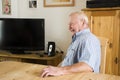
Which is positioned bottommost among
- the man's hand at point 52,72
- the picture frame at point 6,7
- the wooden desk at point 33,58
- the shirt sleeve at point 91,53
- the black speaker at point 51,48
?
the wooden desk at point 33,58

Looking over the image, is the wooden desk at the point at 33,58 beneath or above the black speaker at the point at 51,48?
beneath

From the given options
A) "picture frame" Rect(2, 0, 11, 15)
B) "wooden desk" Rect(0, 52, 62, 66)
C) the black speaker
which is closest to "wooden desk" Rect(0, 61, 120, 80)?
"wooden desk" Rect(0, 52, 62, 66)

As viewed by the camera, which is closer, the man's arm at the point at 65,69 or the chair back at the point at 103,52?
the man's arm at the point at 65,69

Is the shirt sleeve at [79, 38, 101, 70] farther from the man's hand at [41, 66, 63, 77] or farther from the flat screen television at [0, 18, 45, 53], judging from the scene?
the flat screen television at [0, 18, 45, 53]

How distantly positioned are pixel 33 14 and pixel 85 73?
7.73 feet

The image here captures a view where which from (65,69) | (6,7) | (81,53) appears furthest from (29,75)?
(6,7)

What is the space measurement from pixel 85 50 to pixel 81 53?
5 centimetres

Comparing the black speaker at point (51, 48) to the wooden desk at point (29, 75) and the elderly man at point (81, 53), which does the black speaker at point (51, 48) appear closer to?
the elderly man at point (81, 53)

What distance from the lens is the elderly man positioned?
1594 mm

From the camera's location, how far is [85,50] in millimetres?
1790

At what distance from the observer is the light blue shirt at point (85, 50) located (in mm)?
1758

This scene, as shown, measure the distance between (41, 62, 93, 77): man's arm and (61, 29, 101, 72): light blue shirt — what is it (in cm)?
6

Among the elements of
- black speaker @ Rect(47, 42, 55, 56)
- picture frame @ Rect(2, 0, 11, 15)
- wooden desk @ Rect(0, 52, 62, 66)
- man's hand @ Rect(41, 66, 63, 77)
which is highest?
picture frame @ Rect(2, 0, 11, 15)

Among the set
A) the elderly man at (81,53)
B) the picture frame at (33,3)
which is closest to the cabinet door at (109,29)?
the elderly man at (81,53)
